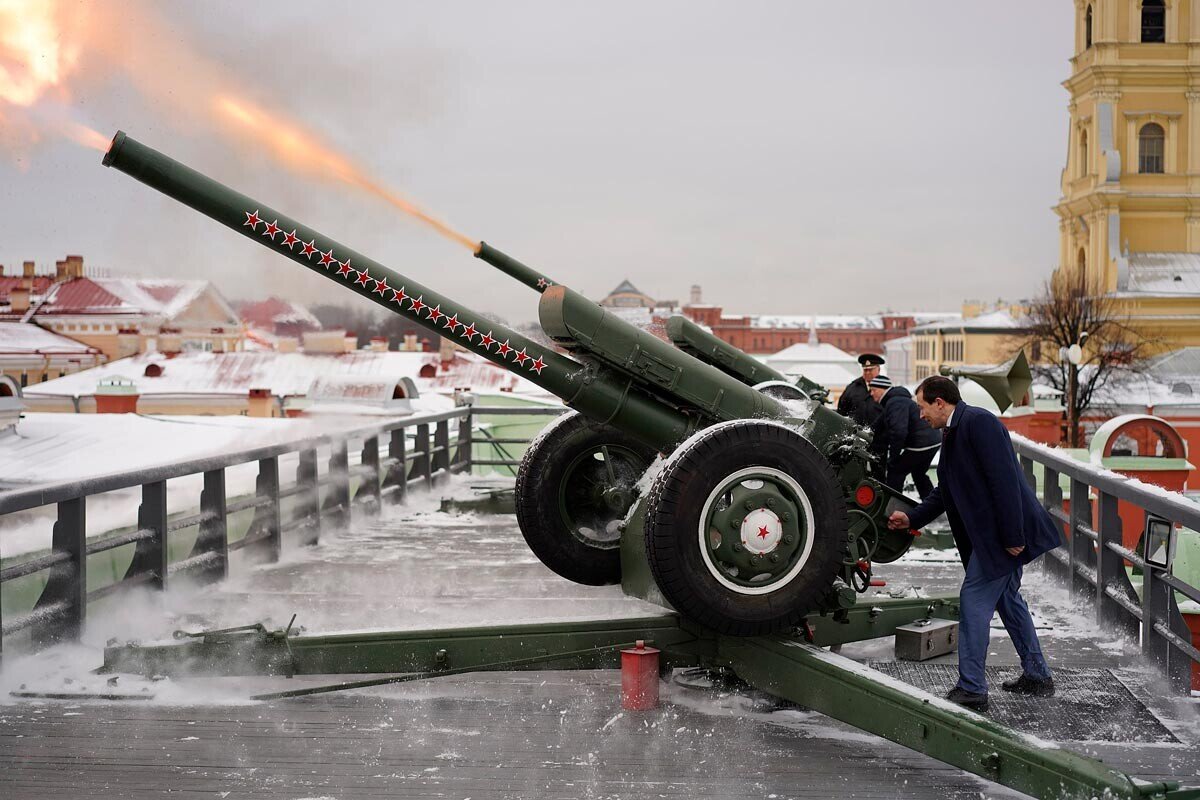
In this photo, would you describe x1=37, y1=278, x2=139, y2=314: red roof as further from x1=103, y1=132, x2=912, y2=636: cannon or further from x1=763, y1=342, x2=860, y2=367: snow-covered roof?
x1=763, y1=342, x2=860, y2=367: snow-covered roof

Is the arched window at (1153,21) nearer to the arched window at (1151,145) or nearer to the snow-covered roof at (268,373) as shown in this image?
the arched window at (1151,145)

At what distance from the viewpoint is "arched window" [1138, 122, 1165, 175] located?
3054 inches

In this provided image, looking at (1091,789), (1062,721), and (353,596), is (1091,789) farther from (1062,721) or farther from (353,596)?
(353,596)

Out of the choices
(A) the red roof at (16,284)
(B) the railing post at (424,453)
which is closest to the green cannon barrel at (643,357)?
(A) the red roof at (16,284)

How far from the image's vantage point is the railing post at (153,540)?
8305 mm

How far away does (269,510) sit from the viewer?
10562mm

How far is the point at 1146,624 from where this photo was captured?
6.93 metres

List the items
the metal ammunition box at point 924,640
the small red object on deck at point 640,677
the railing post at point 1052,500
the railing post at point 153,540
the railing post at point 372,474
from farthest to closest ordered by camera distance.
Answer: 1. the railing post at point 372,474
2. the railing post at point 1052,500
3. the railing post at point 153,540
4. the metal ammunition box at point 924,640
5. the small red object on deck at point 640,677

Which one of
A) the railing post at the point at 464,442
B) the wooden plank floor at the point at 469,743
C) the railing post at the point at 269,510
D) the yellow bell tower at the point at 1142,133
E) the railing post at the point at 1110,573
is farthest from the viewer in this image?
the yellow bell tower at the point at 1142,133

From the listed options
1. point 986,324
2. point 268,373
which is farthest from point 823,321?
point 268,373

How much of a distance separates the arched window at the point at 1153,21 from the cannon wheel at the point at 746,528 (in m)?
80.8

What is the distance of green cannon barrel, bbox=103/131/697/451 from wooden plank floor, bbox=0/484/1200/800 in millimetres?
1406

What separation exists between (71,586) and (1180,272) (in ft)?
248

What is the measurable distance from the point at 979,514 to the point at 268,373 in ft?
54.8
